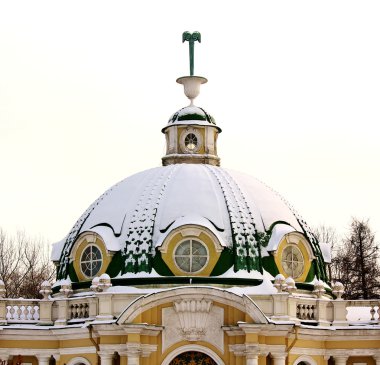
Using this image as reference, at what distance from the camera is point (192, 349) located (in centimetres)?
4244

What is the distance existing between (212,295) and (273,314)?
1.99m

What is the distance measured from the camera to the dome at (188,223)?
1730 inches

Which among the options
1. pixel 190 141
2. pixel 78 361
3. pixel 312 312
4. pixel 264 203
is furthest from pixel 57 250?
pixel 312 312

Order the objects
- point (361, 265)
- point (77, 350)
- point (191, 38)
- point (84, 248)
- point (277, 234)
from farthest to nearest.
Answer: point (361, 265) → point (191, 38) → point (84, 248) → point (277, 234) → point (77, 350)

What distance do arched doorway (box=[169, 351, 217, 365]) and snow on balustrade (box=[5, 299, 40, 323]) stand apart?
5078 mm

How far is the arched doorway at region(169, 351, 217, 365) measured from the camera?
4253 cm

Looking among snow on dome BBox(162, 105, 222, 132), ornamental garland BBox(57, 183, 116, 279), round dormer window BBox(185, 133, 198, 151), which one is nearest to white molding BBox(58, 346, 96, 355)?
ornamental garland BBox(57, 183, 116, 279)

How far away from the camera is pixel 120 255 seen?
44.7 m

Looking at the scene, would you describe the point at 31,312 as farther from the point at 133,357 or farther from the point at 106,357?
the point at 133,357

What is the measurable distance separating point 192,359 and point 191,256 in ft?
10.7

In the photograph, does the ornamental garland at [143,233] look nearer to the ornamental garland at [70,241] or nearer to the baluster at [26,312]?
the ornamental garland at [70,241]

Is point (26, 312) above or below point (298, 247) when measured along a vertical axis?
below

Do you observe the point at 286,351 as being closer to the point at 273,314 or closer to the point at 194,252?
the point at 273,314

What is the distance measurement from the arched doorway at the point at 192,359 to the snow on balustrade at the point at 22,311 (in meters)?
5.08
